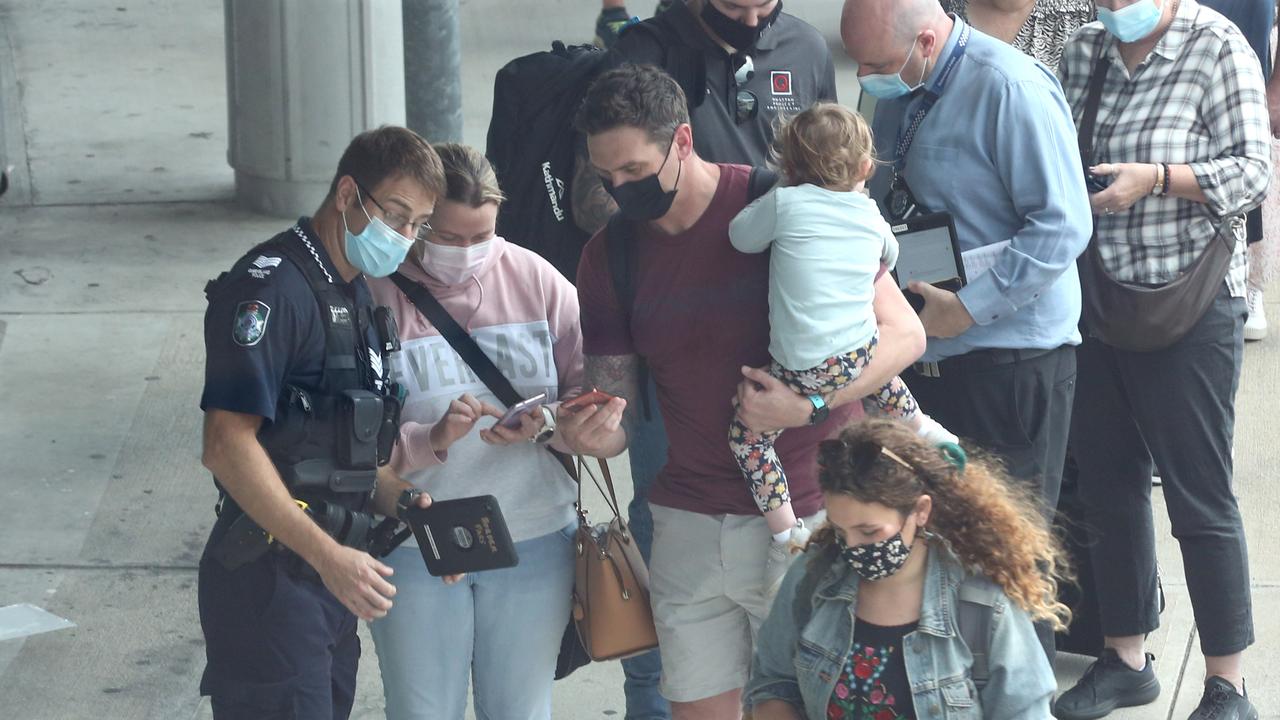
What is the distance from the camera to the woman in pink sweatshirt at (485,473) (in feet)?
11.8

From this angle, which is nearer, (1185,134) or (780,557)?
(780,557)

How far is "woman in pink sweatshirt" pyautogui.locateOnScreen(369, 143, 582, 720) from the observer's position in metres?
3.60

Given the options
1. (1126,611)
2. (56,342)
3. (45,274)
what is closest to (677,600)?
(1126,611)

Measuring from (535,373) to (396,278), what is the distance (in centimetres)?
36

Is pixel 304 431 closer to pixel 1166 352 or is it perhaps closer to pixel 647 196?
pixel 647 196

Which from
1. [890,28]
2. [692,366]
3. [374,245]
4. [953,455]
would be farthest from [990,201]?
[374,245]

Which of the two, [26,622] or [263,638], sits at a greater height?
[263,638]

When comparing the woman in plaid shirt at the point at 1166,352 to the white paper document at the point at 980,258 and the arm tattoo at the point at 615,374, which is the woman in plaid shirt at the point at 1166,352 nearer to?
the white paper document at the point at 980,258

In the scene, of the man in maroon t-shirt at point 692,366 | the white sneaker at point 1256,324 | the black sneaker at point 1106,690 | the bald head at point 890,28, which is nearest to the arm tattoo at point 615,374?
the man in maroon t-shirt at point 692,366

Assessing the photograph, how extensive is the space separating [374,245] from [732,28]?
4.15 ft

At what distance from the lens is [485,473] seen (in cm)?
368

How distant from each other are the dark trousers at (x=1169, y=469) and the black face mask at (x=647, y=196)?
162 centimetres

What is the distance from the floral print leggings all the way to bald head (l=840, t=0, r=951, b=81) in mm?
838

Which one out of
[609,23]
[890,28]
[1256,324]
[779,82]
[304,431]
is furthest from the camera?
[1256,324]
